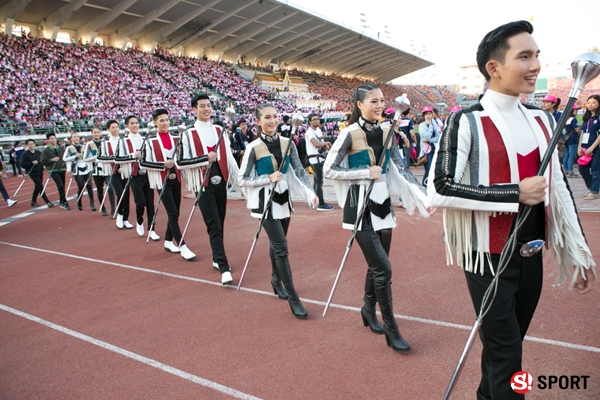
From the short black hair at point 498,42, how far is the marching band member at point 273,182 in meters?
2.32

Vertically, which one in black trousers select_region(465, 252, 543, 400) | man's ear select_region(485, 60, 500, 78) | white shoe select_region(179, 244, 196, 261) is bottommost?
white shoe select_region(179, 244, 196, 261)

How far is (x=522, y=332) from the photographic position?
2.04m

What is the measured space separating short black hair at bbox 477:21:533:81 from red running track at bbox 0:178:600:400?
79.1 inches

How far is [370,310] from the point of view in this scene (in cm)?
349

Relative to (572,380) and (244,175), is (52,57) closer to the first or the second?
(244,175)

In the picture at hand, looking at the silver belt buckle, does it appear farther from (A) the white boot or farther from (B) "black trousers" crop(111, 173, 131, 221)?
(B) "black trousers" crop(111, 173, 131, 221)

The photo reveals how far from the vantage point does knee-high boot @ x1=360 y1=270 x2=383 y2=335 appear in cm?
Result: 340

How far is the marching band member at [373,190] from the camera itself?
3.14m

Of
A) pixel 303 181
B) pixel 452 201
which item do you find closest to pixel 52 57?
pixel 303 181

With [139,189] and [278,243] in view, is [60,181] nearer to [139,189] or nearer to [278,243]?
[139,189]

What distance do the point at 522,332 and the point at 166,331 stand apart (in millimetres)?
2973

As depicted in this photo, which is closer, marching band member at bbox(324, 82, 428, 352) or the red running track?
the red running track

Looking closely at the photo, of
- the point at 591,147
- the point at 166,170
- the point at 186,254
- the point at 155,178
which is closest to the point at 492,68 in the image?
the point at 186,254

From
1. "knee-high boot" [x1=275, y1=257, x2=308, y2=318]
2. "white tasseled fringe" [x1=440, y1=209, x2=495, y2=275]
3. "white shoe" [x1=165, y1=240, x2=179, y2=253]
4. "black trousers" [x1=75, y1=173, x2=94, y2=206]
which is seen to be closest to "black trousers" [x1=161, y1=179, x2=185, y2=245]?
"white shoe" [x1=165, y1=240, x2=179, y2=253]
